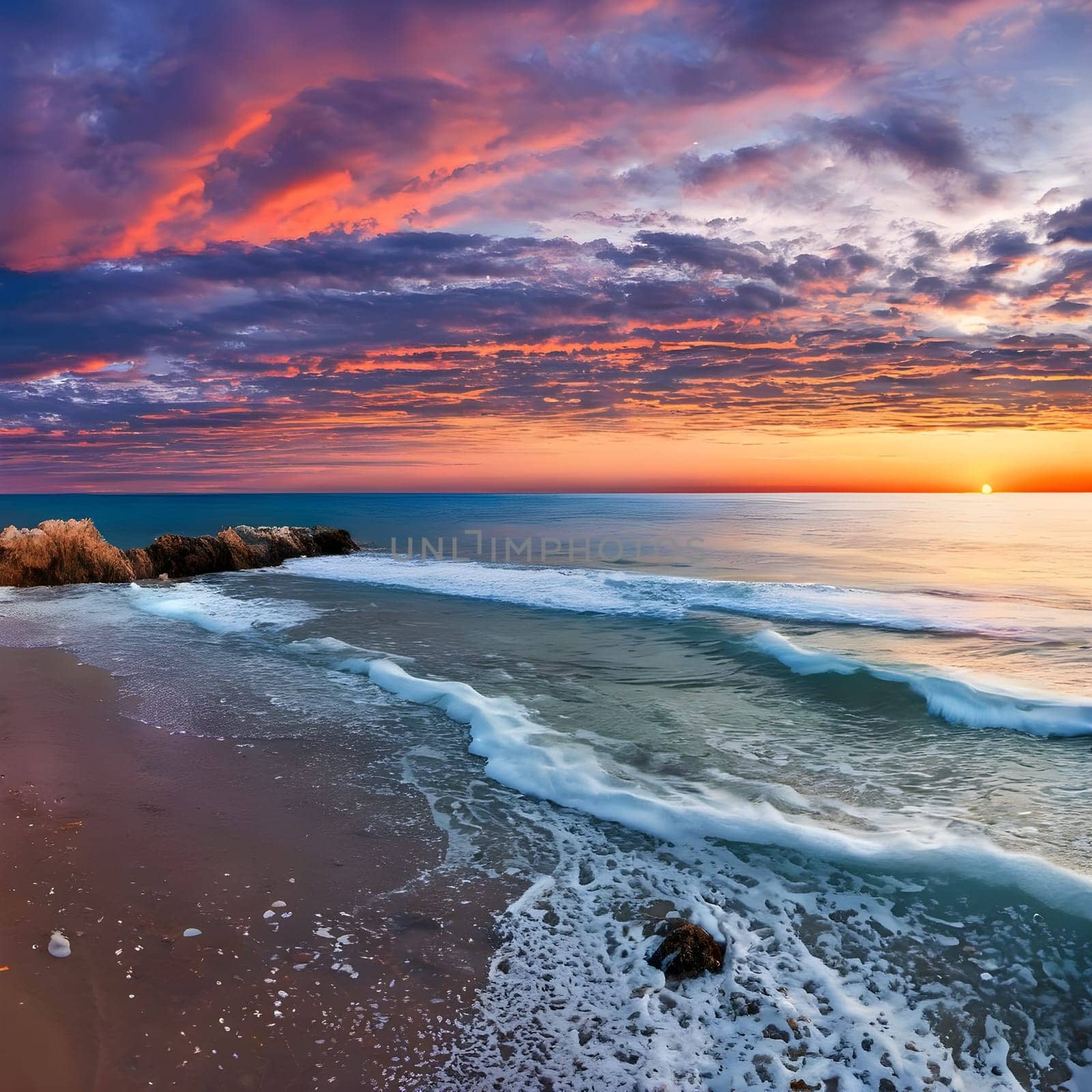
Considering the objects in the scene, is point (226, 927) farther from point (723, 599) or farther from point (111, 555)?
point (111, 555)

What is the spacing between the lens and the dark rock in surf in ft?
12.3

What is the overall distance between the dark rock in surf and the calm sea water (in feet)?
0.25

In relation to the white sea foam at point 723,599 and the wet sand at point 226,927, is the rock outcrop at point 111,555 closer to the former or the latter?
the white sea foam at point 723,599

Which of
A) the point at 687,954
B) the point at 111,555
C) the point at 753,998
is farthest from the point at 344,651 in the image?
the point at 111,555

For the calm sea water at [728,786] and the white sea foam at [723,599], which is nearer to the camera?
the calm sea water at [728,786]

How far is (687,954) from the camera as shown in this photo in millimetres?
3771

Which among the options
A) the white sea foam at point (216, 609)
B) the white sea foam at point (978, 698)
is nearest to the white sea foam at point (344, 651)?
the white sea foam at point (216, 609)

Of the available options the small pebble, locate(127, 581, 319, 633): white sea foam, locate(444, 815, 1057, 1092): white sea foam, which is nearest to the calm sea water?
locate(444, 815, 1057, 1092): white sea foam

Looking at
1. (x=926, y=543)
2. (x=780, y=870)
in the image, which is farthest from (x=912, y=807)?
(x=926, y=543)

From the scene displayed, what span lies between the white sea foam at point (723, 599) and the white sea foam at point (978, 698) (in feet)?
12.9

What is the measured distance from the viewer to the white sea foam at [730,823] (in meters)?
4.75

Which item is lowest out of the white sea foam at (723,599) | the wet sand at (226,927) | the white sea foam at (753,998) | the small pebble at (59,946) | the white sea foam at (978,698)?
the white sea foam at (723,599)

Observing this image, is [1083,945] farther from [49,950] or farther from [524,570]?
[524,570]

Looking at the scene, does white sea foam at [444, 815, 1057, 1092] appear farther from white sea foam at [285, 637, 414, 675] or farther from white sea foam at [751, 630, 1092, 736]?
white sea foam at [285, 637, 414, 675]
